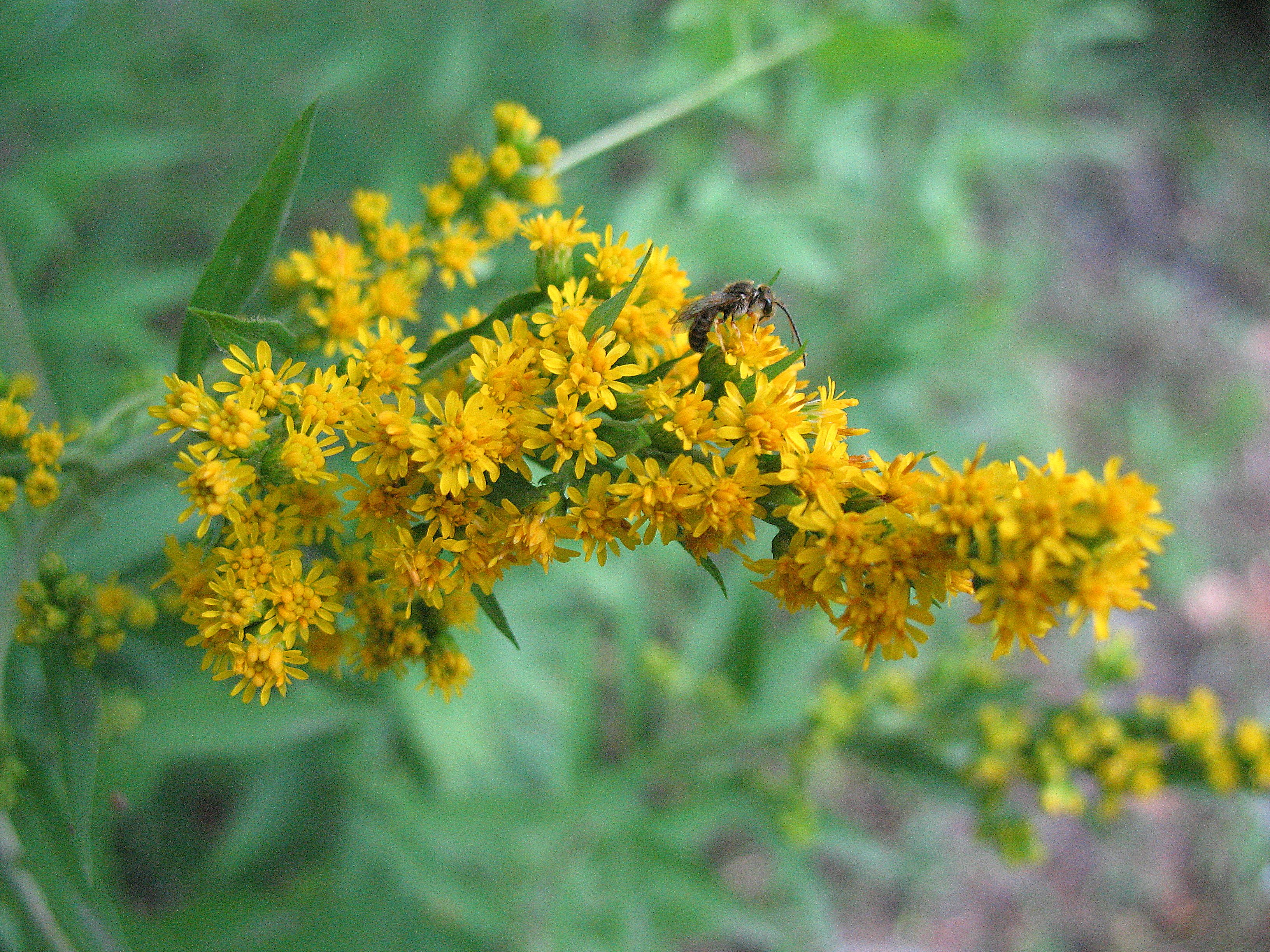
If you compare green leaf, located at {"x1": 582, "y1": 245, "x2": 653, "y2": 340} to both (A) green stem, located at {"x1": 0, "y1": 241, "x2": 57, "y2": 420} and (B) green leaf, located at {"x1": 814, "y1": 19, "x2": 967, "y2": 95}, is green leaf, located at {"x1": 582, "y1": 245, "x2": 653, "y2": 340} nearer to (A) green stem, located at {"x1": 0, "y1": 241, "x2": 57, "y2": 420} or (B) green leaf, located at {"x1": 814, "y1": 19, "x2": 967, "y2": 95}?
(A) green stem, located at {"x1": 0, "y1": 241, "x2": 57, "y2": 420}

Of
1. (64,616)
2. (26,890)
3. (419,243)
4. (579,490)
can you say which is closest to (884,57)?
(419,243)

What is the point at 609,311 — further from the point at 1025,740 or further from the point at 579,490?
the point at 1025,740

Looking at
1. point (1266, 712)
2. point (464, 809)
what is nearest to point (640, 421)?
point (464, 809)

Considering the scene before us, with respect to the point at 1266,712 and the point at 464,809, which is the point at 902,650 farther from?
the point at 1266,712

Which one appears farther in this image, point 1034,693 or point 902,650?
point 1034,693

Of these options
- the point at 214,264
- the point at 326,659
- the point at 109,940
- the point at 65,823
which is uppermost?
the point at 214,264

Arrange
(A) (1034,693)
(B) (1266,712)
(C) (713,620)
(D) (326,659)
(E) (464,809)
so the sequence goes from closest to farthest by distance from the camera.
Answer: (D) (326,659)
(E) (464,809)
(A) (1034,693)
(C) (713,620)
(B) (1266,712)

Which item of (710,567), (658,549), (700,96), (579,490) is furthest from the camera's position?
(658,549)
